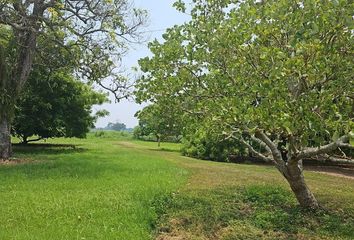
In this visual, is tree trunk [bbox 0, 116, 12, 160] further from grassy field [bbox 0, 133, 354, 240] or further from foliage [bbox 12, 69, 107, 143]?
foliage [bbox 12, 69, 107, 143]

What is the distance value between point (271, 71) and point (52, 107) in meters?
21.4

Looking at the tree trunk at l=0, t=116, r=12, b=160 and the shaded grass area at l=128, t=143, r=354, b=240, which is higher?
the tree trunk at l=0, t=116, r=12, b=160

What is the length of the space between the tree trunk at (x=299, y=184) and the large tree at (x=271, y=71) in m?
0.02

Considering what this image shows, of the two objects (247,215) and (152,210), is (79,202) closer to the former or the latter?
(152,210)

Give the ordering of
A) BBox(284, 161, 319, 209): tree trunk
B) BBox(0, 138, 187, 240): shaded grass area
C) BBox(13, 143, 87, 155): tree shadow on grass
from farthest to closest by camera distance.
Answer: BBox(13, 143, 87, 155): tree shadow on grass, BBox(284, 161, 319, 209): tree trunk, BBox(0, 138, 187, 240): shaded grass area

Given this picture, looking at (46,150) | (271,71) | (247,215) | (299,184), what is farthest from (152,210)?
(46,150)

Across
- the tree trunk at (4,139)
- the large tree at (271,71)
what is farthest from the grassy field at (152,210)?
the tree trunk at (4,139)

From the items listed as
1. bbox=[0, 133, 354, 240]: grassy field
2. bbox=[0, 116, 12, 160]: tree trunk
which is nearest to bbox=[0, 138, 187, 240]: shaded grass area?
bbox=[0, 133, 354, 240]: grassy field

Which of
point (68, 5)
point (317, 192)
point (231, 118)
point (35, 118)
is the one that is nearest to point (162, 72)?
point (231, 118)

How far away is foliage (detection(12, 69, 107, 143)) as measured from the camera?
24141 millimetres

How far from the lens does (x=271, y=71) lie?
20.4ft

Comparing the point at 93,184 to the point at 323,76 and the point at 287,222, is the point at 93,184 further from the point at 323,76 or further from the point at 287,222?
the point at 323,76

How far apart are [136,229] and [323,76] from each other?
4.20 meters

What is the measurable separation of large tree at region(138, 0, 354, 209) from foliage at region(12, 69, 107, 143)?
52.3 ft
